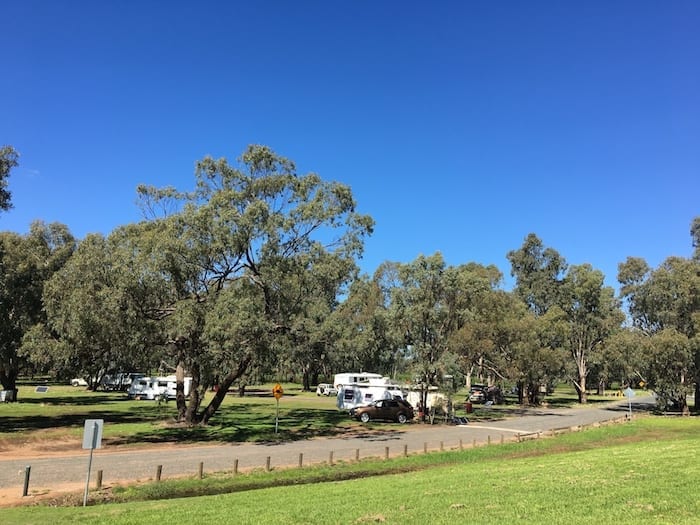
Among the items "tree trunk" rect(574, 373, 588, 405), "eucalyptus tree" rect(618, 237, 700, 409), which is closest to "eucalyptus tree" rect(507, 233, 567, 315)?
"tree trunk" rect(574, 373, 588, 405)

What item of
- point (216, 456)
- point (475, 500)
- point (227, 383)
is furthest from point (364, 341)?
point (475, 500)

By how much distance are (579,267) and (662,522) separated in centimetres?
6072

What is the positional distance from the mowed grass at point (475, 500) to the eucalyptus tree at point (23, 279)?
32282 millimetres

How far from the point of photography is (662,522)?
8242mm

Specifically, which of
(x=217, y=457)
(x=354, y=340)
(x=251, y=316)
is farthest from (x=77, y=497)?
(x=354, y=340)

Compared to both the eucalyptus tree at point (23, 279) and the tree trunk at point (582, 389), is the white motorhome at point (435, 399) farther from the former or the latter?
the tree trunk at point (582, 389)

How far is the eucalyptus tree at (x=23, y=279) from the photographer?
3984 centimetres

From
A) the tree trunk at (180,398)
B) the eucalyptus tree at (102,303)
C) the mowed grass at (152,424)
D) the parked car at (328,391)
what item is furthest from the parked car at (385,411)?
the parked car at (328,391)

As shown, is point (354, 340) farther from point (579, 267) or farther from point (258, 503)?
point (579, 267)

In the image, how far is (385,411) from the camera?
38.7m

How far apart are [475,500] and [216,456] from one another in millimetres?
13628

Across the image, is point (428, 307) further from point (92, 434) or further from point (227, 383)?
point (92, 434)

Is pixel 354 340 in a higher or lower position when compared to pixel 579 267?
lower

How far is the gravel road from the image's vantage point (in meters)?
17.4
